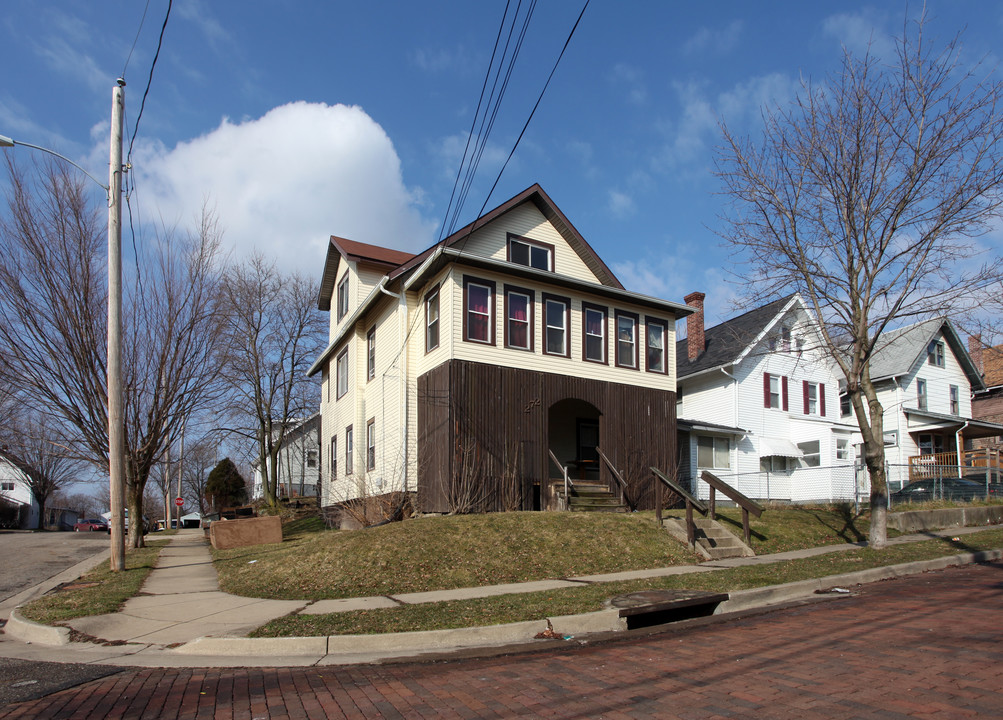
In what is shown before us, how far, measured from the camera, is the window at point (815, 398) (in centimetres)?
2994

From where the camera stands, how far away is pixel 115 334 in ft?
41.7

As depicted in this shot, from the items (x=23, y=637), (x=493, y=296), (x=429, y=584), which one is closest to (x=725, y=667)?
(x=429, y=584)

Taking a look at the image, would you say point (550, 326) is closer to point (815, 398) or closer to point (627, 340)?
point (627, 340)

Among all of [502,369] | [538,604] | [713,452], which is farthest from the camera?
[713,452]

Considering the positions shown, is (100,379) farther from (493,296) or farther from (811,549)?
(811,549)

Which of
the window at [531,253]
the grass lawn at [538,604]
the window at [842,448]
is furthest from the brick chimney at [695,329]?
the grass lawn at [538,604]

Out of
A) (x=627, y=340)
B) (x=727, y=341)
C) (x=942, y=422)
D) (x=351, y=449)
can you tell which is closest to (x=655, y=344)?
(x=627, y=340)

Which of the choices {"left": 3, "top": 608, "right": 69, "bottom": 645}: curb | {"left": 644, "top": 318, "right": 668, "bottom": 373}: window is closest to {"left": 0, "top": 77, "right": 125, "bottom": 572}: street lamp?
{"left": 3, "top": 608, "right": 69, "bottom": 645}: curb

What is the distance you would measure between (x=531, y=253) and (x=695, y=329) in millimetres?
11892

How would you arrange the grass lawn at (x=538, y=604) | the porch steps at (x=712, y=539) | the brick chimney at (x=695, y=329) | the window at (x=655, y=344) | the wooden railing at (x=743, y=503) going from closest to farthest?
1. the grass lawn at (x=538, y=604)
2. the porch steps at (x=712, y=539)
3. the wooden railing at (x=743, y=503)
4. the window at (x=655, y=344)
5. the brick chimney at (x=695, y=329)

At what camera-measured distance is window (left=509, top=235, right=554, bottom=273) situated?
2077 centimetres

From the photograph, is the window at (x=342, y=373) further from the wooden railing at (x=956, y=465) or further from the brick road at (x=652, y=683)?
the wooden railing at (x=956, y=465)

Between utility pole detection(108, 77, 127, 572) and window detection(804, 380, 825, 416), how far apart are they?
84.3ft

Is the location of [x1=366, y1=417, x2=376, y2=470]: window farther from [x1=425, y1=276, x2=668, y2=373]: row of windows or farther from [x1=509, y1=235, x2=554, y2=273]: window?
[x1=509, y1=235, x2=554, y2=273]: window
